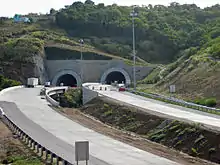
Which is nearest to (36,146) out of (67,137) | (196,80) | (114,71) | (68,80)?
(67,137)

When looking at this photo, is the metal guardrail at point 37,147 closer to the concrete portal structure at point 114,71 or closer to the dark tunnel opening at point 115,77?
the concrete portal structure at point 114,71

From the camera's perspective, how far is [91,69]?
8612 cm

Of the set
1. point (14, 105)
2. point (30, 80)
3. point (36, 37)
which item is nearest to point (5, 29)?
point (36, 37)

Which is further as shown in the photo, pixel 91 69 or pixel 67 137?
pixel 91 69

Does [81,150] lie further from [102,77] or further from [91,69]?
[91,69]

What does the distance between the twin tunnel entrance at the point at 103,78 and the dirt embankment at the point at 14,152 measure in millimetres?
50913

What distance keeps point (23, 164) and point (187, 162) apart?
801cm

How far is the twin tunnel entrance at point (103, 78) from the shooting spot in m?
83.7

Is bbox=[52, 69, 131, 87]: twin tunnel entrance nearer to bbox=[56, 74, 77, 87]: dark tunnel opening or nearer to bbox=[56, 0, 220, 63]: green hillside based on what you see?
bbox=[56, 74, 77, 87]: dark tunnel opening

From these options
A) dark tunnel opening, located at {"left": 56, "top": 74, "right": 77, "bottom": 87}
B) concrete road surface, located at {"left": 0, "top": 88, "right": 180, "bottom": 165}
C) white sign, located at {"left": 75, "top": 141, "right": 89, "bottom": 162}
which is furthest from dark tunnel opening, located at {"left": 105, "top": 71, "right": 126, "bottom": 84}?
white sign, located at {"left": 75, "top": 141, "right": 89, "bottom": 162}

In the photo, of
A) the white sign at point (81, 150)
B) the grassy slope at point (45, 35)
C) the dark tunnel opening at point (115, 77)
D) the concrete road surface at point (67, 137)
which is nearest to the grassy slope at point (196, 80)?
the concrete road surface at point (67, 137)

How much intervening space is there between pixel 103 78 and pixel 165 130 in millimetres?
51951

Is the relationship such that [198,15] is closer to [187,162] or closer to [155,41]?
[155,41]

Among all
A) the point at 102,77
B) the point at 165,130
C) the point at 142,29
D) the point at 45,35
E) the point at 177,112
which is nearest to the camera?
the point at 165,130
